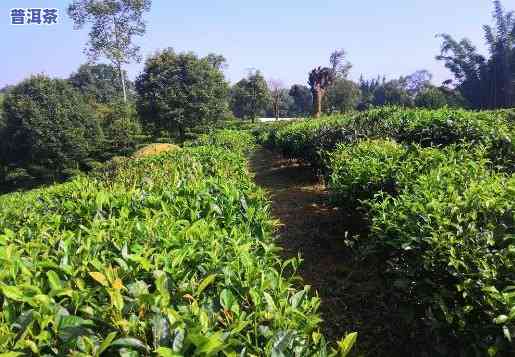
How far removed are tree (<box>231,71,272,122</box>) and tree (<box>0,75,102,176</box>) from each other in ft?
77.3

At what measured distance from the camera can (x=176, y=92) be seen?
69.4 feet

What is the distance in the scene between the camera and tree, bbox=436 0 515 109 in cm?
3058

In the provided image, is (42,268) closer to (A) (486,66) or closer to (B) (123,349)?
(B) (123,349)

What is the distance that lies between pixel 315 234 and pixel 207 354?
185 inches

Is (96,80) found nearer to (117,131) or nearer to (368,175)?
(117,131)

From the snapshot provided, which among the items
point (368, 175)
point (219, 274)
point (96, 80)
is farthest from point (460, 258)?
point (96, 80)

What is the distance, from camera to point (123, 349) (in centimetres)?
131

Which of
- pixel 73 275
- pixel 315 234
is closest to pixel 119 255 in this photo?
pixel 73 275

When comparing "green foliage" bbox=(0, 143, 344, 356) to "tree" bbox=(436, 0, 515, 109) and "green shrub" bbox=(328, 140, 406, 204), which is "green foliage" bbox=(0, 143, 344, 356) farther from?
"tree" bbox=(436, 0, 515, 109)

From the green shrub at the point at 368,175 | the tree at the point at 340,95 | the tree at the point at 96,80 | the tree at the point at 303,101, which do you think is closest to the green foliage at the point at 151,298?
the green shrub at the point at 368,175

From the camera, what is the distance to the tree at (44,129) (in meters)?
19.7

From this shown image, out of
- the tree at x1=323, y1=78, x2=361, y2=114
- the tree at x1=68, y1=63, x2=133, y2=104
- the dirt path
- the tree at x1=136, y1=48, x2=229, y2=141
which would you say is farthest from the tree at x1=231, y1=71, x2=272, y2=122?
the dirt path

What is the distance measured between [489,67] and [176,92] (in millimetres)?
25165

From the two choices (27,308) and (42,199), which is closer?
(27,308)
